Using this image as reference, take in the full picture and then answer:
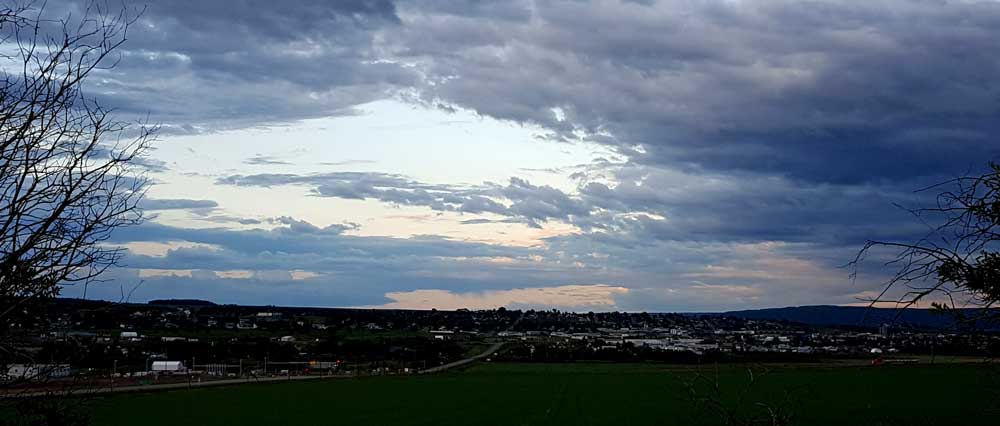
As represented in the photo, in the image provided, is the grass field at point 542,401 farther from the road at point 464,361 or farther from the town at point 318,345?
the road at point 464,361

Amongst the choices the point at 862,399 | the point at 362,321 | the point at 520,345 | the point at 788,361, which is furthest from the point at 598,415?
the point at 362,321

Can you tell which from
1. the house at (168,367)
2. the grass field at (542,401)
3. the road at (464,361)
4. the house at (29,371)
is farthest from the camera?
the road at (464,361)

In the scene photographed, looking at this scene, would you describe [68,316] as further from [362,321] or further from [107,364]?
[362,321]

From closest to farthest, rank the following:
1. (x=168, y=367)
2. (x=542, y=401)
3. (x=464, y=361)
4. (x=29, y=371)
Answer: (x=29, y=371), (x=542, y=401), (x=168, y=367), (x=464, y=361)

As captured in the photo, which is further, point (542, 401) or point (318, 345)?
point (318, 345)

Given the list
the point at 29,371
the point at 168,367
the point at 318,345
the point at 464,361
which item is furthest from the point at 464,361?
the point at 29,371

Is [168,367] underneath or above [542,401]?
above

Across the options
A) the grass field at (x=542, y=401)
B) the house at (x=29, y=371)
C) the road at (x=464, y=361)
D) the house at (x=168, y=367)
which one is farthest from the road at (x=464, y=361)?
the house at (x=29, y=371)

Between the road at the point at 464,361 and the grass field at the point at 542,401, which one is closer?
the grass field at the point at 542,401

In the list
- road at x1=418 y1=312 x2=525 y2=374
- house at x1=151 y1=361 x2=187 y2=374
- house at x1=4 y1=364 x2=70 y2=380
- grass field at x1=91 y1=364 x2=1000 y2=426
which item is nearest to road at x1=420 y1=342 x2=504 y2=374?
road at x1=418 y1=312 x2=525 y2=374

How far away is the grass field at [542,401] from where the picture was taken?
4119 cm

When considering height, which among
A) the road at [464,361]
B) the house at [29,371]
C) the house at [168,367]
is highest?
the house at [29,371]

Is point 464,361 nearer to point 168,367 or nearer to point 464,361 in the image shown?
point 464,361

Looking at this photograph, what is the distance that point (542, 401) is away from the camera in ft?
181
